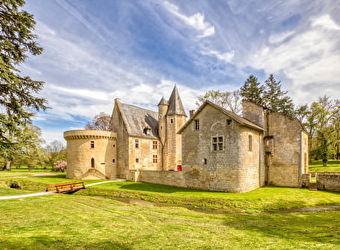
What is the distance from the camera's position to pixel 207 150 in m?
20.4

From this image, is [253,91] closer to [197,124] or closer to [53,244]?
[197,124]

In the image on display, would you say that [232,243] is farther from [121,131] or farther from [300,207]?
[121,131]

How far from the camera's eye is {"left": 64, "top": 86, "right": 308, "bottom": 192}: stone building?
1906 cm

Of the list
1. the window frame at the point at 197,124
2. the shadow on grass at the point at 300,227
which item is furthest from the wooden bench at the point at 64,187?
the shadow on grass at the point at 300,227

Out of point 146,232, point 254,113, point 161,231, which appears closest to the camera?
point 146,232

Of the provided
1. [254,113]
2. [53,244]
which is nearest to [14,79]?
[53,244]

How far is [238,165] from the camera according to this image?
1831 cm

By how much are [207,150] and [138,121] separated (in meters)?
16.3

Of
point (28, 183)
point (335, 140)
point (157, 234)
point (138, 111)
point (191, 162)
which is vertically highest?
point (138, 111)

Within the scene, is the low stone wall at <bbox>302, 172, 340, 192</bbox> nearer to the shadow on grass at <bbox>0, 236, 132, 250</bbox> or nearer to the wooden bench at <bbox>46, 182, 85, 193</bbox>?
the shadow on grass at <bbox>0, 236, 132, 250</bbox>

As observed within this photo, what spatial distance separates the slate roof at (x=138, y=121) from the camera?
1247 inches

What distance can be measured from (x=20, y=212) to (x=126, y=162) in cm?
1930

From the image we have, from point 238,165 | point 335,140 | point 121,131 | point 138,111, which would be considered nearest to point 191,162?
point 238,165

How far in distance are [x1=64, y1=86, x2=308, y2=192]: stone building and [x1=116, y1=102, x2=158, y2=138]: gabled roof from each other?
8.4 inches
